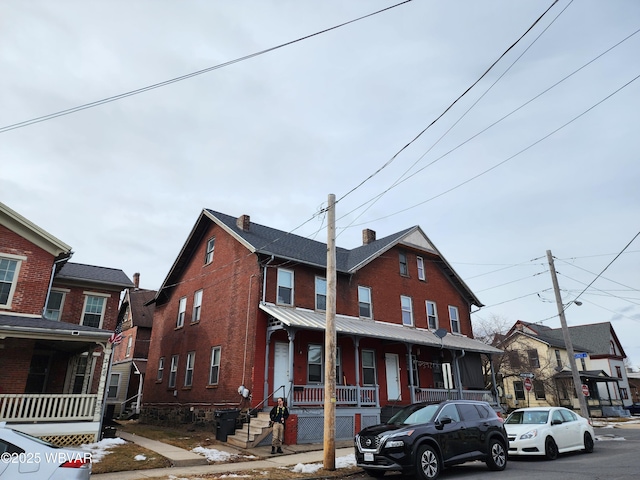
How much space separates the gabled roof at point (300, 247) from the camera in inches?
821

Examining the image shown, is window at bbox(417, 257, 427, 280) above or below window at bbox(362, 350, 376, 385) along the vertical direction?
above

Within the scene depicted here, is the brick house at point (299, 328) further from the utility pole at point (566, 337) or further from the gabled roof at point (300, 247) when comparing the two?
the utility pole at point (566, 337)

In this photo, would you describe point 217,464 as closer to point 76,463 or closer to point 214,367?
point 76,463

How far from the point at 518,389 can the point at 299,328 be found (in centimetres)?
3360

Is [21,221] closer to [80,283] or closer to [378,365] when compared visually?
[80,283]

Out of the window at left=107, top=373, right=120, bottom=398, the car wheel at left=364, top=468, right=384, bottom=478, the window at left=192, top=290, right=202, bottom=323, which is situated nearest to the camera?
the car wheel at left=364, top=468, right=384, bottom=478

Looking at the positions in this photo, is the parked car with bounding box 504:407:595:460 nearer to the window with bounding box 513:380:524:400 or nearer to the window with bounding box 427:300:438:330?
the window with bounding box 427:300:438:330

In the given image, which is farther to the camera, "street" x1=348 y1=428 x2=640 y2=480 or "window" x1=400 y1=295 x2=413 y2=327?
"window" x1=400 y1=295 x2=413 y2=327

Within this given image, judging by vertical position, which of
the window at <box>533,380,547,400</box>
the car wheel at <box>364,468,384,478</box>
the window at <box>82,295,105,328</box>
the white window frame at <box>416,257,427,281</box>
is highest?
the white window frame at <box>416,257,427,281</box>

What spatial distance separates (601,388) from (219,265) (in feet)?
141

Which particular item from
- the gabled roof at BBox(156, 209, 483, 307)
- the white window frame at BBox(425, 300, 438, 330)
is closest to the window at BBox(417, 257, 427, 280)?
the gabled roof at BBox(156, 209, 483, 307)

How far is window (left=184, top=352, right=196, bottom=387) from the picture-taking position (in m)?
22.4

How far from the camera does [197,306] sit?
2383cm

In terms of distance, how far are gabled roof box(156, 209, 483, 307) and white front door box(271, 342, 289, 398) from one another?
3.95 m
